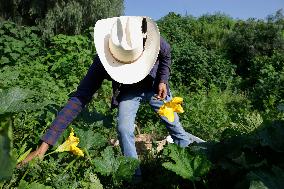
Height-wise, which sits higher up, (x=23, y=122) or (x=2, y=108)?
(x=2, y=108)

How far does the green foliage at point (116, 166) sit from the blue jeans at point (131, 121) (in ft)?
0.89

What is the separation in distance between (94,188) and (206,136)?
7.96 ft

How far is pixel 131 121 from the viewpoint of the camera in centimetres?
325

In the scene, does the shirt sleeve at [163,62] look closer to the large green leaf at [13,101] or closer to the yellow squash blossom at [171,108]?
the yellow squash blossom at [171,108]

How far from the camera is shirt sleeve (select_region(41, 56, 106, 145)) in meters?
2.71

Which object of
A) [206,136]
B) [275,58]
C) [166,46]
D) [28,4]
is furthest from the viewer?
[28,4]

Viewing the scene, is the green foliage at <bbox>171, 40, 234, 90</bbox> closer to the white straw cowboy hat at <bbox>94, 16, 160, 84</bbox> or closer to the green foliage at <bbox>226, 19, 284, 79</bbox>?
the green foliage at <bbox>226, 19, 284, 79</bbox>

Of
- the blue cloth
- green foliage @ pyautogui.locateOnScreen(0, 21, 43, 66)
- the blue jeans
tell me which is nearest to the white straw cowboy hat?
the blue cloth

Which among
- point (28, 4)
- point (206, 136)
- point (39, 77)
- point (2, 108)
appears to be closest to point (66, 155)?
point (2, 108)

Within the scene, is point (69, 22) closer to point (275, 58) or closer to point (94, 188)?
point (275, 58)

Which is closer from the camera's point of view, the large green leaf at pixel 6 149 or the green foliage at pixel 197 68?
the large green leaf at pixel 6 149

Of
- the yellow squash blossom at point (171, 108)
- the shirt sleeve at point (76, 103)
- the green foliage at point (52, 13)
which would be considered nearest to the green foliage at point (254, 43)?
the green foliage at point (52, 13)

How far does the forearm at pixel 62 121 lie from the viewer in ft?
8.79

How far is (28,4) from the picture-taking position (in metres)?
14.8
